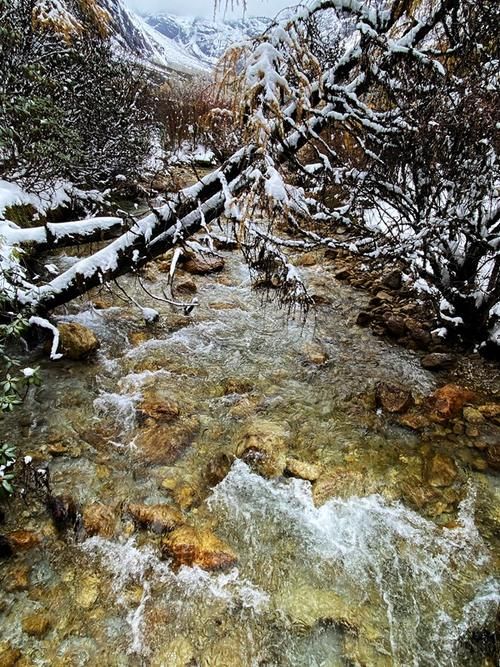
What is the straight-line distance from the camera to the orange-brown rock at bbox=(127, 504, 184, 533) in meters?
2.78

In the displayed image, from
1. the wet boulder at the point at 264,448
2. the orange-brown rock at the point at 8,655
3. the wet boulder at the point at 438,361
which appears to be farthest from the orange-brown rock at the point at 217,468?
the wet boulder at the point at 438,361

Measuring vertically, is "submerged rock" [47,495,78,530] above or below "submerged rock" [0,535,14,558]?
above

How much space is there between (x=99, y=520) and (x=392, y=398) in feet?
9.54

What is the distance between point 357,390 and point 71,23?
24.1 feet

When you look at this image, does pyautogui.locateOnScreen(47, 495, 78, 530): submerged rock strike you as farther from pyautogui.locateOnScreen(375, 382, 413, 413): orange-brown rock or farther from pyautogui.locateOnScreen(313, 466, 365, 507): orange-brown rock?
pyautogui.locateOnScreen(375, 382, 413, 413): orange-brown rock

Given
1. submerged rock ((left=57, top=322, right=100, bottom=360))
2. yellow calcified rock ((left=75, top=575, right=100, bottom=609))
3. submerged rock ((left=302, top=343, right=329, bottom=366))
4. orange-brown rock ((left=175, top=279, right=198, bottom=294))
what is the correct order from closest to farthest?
yellow calcified rock ((left=75, top=575, right=100, bottom=609))
submerged rock ((left=57, top=322, right=100, bottom=360))
submerged rock ((left=302, top=343, right=329, bottom=366))
orange-brown rock ((left=175, top=279, right=198, bottom=294))

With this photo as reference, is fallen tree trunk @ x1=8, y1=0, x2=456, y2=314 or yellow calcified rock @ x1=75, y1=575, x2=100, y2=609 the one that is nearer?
yellow calcified rock @ x1=75, y1=575, x2=100, y2=609

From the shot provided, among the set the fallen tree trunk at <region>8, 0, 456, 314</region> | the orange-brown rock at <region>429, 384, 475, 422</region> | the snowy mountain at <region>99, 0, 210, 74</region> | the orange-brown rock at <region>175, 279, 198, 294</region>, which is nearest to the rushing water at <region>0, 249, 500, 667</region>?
the orange-brown rock at <region>429, 384, 475, 422</region>

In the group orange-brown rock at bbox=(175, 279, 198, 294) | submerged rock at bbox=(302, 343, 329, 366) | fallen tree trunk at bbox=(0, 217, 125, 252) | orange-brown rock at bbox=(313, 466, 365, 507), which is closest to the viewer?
orange-brown rock at bbox=(313, 466, 365, 507)

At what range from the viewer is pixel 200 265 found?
7.26 metres

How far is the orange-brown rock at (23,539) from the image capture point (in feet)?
8.33

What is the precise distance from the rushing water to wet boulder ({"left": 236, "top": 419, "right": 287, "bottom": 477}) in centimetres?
7

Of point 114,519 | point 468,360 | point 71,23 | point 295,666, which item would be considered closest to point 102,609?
point 114,519

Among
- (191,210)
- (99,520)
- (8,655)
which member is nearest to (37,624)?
(8,655)
